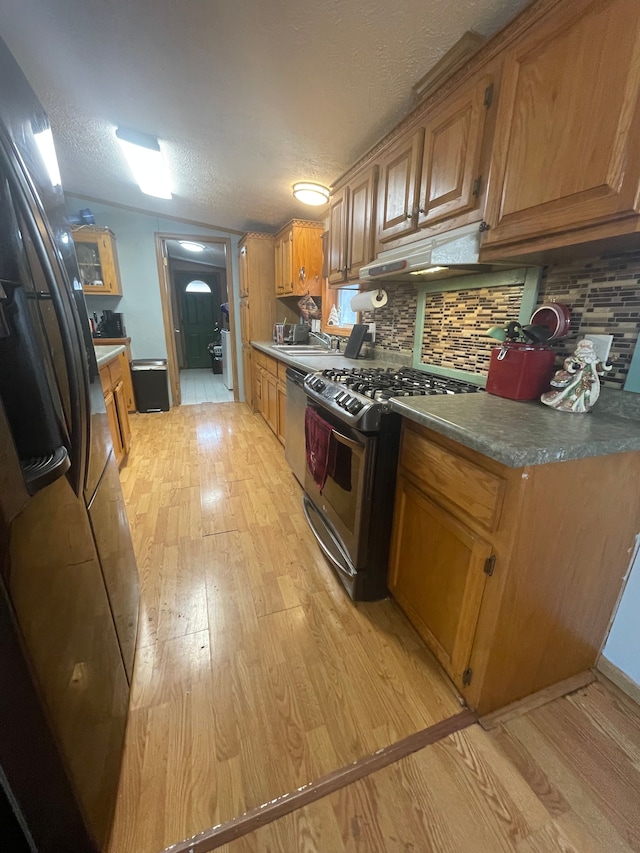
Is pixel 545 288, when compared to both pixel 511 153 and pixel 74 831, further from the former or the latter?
pixel 74 831

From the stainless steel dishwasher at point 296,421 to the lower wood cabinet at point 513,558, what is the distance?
1.04 m

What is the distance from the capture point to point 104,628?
37.3 inches

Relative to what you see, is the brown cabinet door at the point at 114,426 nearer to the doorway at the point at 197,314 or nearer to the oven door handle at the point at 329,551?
the oven door handle at the point at 329,551

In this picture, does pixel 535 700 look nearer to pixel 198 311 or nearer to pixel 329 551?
pixel 329 551

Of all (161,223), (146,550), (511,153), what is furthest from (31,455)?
(161,223)

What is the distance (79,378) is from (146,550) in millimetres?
1251

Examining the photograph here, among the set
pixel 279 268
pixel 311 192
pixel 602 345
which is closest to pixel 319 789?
pixel 602 345

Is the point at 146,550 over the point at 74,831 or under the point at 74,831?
under

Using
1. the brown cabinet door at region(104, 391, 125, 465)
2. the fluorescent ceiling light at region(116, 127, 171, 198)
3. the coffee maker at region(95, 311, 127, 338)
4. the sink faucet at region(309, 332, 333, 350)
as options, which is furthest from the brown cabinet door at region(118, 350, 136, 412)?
the sink faucet at region(309, 332, 333, 350)

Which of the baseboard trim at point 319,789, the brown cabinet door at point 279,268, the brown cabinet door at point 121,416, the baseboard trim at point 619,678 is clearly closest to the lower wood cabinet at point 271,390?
the brown cabinet door at point 279,268

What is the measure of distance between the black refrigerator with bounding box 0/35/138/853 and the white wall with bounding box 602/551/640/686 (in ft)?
5.23

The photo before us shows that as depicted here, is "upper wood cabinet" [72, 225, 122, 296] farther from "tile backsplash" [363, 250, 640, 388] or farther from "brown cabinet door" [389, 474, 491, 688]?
"brown cabinet door" [389, 474, 491, 688]

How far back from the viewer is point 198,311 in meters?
7.79

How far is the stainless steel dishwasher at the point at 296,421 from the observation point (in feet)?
7.18
